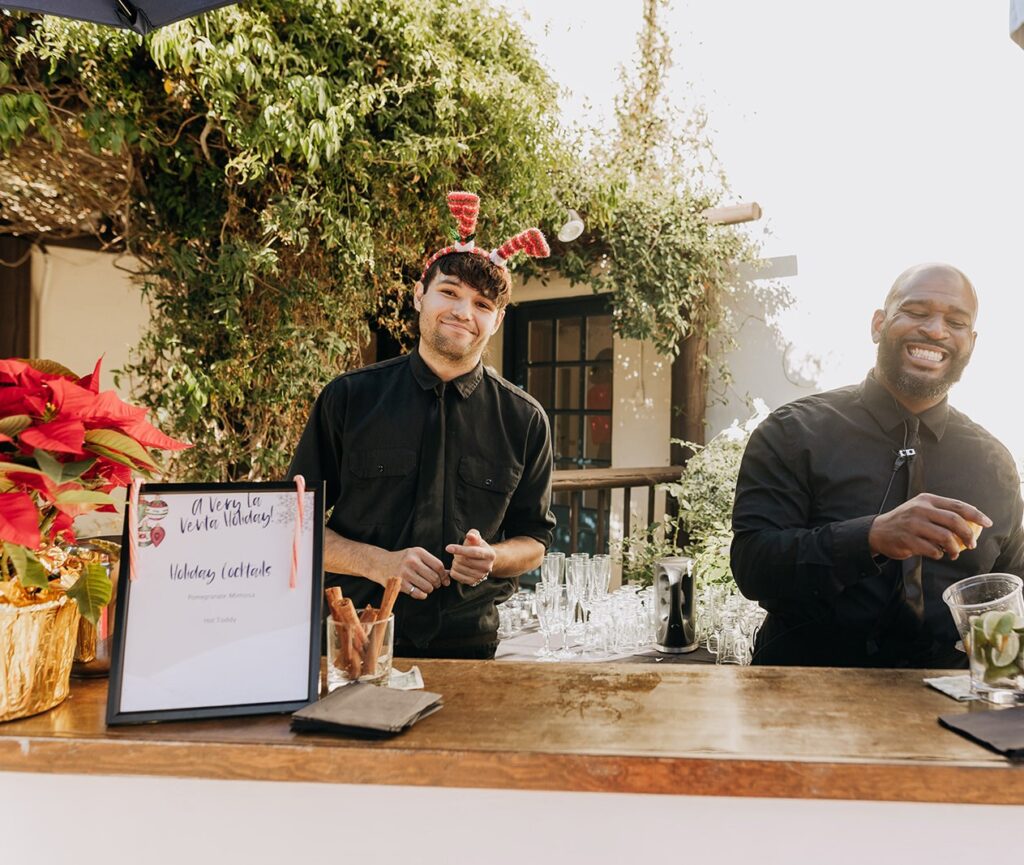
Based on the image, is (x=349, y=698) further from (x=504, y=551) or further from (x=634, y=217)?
(x=634, y=217)

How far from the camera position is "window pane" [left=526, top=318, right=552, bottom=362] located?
238 inches

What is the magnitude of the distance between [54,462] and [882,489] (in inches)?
61.1

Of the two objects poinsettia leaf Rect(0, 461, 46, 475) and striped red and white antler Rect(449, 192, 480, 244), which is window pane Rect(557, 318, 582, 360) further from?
poinsettia leaf Rect(0, 461, 46, 475)

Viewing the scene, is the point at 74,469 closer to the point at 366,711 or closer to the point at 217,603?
the point at 217,603

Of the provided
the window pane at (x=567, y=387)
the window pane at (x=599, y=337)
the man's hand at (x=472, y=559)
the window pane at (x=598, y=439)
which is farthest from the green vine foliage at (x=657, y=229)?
the man's hand at (x=472, y=559)

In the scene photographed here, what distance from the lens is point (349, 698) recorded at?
1.05 m

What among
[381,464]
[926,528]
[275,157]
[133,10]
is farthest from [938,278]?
[275,157]

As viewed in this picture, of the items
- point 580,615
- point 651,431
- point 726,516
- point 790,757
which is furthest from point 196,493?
point 651,431

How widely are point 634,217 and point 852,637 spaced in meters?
3.50

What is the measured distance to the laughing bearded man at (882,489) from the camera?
5.24ft

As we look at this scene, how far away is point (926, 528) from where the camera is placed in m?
1.29

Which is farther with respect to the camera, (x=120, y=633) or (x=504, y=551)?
(x=504, y=551)

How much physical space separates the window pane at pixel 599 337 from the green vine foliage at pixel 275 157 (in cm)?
163

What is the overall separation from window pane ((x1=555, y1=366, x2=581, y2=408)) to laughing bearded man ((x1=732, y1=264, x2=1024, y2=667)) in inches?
159
